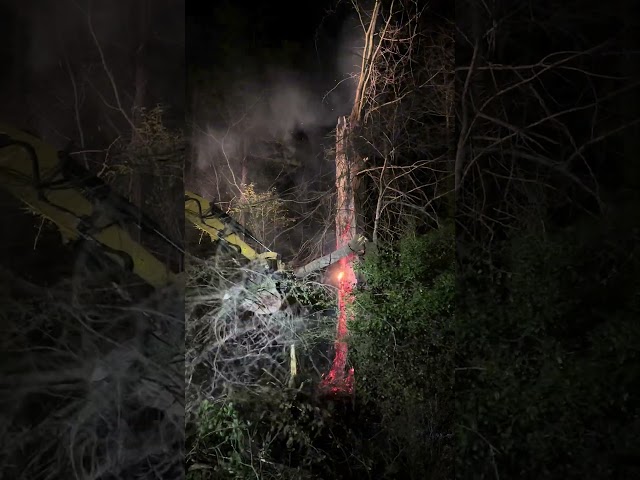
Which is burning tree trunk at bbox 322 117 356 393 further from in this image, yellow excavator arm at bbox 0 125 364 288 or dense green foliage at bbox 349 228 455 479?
yellow excavator arm at bbox 0 125 364 288

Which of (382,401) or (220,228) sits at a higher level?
(220,228)

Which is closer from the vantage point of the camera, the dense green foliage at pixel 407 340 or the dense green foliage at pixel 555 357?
the dense green foliage at pixel 555 357

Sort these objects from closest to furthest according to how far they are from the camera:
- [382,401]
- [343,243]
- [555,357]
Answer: [555,357]
[382,401]
[343,243]

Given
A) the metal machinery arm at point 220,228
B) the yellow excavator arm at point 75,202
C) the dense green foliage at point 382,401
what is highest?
the yellow excavator arm at point 75,202

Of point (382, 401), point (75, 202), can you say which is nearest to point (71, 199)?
point (75, 202)

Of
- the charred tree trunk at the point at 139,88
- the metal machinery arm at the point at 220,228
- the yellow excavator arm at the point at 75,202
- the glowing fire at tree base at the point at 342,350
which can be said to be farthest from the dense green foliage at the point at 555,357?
the charred tree trunk at the point at 139,88

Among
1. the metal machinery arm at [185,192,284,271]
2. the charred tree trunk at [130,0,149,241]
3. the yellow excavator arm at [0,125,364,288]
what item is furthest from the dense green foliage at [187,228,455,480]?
the charred tree trunk at [130,0,149,241]

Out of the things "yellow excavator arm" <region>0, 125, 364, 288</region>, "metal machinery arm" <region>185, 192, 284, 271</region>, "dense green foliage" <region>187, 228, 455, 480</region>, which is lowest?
"dense green foliage" <region>187, 228, 455, 480</region>

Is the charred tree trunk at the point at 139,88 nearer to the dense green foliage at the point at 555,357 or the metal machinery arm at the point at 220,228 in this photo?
the metal machinery arm at the point at 220,228

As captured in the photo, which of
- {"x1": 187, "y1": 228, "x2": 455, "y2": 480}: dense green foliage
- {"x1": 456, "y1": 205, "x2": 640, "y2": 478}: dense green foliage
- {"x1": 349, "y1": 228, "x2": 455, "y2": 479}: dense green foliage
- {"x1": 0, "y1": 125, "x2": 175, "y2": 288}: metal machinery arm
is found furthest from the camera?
{"x1": 349, "y1": 228, "x2": 455, "y2": 479}: dense green foliage

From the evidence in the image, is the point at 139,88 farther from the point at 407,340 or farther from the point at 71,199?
the point at 407,340

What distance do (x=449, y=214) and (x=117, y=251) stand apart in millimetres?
2400

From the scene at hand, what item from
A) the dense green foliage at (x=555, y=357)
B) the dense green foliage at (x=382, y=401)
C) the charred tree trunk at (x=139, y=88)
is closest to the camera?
the charred tree trunk at (x=139, y=88)

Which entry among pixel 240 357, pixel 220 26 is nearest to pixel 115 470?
pixel 240 357
